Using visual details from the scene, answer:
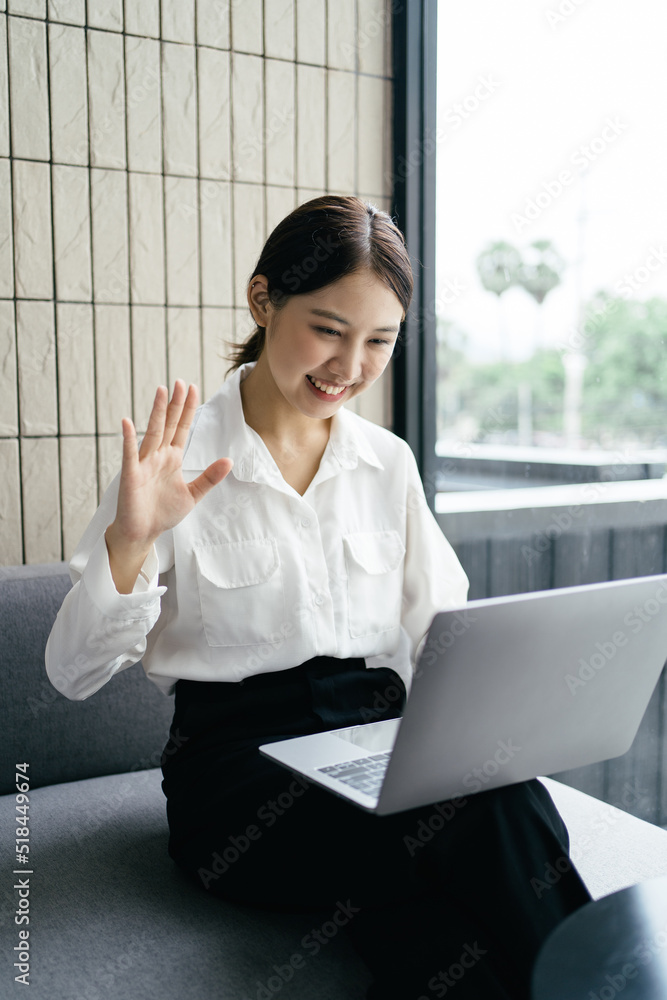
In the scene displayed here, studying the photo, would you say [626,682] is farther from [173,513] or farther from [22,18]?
[22,18]

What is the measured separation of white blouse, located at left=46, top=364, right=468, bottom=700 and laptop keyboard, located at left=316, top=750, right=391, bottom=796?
1.03 ft

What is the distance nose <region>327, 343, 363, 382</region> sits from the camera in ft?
4.62

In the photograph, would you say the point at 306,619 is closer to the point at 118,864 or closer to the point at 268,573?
the point at 268,573

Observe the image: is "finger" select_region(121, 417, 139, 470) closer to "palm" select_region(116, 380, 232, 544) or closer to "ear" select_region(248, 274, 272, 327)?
"palm" select_region(116, 380, 232, 544)

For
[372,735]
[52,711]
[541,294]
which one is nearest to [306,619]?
[372,735]

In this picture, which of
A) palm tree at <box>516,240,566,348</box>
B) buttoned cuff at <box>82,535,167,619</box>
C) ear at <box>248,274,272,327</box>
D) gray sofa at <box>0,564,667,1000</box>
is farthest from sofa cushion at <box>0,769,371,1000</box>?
palm tree at <box>516,240,566,348</box>

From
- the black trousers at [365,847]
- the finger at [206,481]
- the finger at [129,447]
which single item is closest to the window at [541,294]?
the black trousers at [365,847]

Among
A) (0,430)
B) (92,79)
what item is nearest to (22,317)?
(0,430)

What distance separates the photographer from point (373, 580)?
1567mm

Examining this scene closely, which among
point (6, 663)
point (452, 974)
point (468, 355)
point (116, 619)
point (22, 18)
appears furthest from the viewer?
point (468, 355)

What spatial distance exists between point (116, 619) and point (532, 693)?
57cm

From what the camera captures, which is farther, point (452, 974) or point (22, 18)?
point (22, 18)

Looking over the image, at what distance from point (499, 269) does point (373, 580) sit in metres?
1.03

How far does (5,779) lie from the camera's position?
1.73 metres
